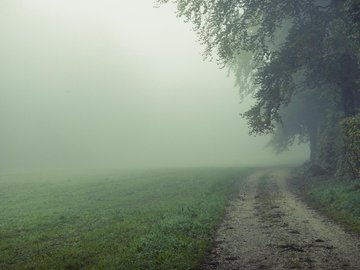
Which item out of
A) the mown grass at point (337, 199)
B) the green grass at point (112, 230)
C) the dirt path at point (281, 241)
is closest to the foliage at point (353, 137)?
the mown grass at point (337, 199)

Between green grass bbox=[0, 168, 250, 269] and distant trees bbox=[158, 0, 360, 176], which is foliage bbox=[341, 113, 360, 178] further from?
green grass bbox=[0, 168, 250, 269]

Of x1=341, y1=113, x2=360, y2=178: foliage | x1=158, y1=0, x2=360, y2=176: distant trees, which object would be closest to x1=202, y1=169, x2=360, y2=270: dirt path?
x1=341, y1=113, x2=360, y2=178: foliage

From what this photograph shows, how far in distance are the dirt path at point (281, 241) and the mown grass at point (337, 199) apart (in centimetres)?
92

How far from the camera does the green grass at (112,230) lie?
582 inches

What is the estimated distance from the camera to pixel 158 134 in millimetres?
173125

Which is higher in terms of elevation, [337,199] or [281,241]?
[337,199]

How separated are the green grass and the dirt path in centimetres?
93

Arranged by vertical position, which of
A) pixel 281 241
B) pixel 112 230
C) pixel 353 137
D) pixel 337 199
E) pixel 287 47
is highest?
pixel 287 47

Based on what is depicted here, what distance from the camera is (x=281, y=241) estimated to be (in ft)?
55.3

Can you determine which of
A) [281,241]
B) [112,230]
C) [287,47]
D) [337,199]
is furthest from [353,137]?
[112,230]

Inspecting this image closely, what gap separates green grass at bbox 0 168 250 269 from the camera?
48.5ft

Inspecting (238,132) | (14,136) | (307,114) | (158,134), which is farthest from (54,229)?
(238,132)

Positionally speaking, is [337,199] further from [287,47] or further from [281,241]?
[287,47]

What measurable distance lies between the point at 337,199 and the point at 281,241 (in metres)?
11.0
